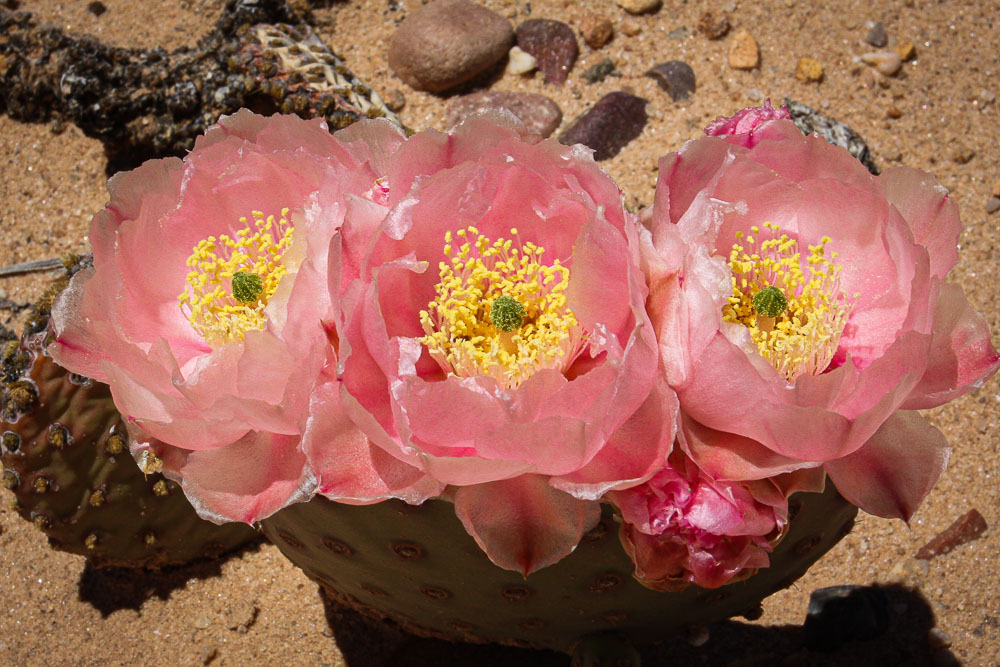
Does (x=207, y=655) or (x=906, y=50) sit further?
(x=906, y=50)

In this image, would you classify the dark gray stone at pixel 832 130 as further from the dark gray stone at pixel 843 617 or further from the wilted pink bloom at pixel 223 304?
the wilted pink bloom at pixel 223 304

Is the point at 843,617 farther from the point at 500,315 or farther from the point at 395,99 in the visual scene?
the point at 395,99

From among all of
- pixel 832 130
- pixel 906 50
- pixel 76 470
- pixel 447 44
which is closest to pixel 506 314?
pixel 76 470

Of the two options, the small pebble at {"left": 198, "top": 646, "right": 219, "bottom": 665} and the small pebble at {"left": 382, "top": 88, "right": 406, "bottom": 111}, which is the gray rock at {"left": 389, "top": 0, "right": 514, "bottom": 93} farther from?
the small pebble at {"left": 198, "top": 646, "right": 219, "bottom": 665}

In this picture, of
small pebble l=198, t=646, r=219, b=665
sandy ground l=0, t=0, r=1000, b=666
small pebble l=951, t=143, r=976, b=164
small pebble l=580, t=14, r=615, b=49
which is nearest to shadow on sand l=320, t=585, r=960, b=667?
sandy ground l=0, t=0, r=1000, b=666

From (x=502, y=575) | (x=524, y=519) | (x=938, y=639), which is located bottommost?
(x=938, y=639)
